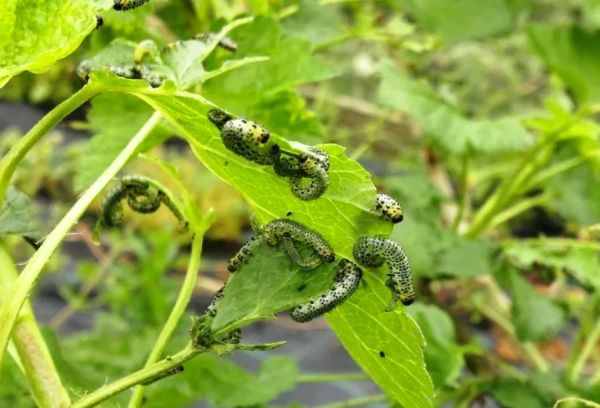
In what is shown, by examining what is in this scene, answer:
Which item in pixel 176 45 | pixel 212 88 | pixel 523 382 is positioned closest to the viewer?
pixel 176 45

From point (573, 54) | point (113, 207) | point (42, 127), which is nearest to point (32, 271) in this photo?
point (42, 127)

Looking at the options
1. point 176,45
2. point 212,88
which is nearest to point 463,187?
point 212,88

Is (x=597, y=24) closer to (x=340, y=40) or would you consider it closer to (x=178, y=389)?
(x=340, y=40)

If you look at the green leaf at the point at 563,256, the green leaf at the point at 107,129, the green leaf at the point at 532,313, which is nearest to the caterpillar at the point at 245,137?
the green leaf at the point at 107,129

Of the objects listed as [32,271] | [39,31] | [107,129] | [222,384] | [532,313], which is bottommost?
[532,313]

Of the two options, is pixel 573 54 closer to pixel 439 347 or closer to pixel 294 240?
pixel 439 347
